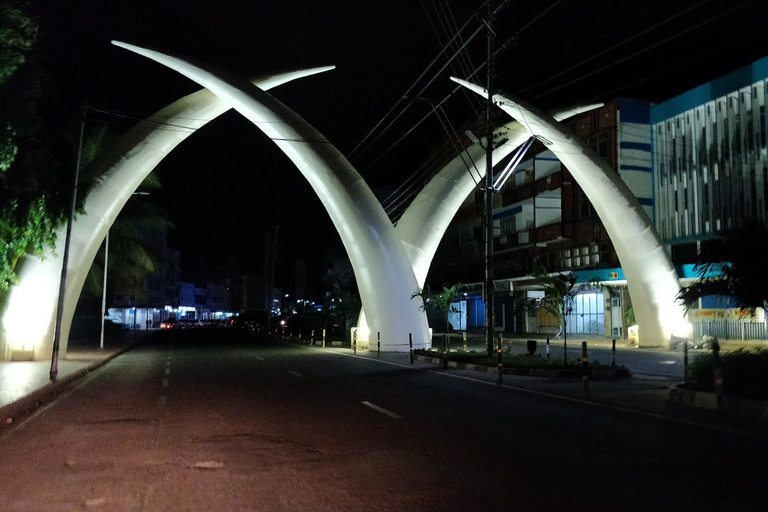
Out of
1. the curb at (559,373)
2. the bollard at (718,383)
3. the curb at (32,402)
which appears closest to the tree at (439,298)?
the curb at (559,373)

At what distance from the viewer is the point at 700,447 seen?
30.2 ft

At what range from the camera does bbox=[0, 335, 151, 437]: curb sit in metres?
12.1

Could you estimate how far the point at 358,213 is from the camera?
105 ft

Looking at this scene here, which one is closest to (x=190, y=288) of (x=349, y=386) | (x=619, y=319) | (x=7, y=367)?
(x=619, y=319)

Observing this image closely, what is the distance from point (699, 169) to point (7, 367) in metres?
34.0

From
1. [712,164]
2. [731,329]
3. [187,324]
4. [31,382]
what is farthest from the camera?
[187,324]

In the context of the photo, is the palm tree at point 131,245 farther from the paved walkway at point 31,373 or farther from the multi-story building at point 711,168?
the multi-story building at point 711,168

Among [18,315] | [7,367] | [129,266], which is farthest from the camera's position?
[129,266]

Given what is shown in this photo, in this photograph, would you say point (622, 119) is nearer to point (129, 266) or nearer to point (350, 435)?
point (129, 266)

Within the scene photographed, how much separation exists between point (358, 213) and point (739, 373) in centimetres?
2150

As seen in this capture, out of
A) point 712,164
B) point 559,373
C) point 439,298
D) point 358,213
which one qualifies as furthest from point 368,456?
point 712,164

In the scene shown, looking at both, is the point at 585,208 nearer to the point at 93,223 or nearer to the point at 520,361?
the point at 520,361

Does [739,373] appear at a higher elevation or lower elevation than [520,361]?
higher

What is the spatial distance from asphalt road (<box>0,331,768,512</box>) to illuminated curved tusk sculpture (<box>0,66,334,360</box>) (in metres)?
13.8
